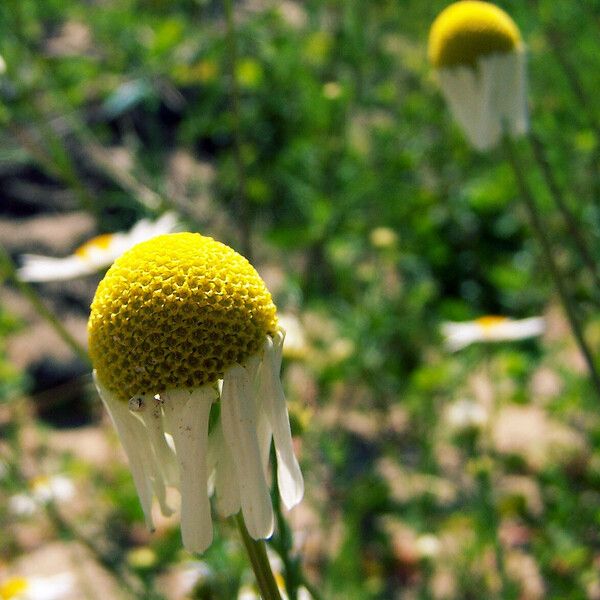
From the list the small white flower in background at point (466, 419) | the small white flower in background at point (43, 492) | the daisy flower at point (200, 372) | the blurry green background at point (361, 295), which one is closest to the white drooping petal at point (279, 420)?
the daisy flower at point (200, 372)

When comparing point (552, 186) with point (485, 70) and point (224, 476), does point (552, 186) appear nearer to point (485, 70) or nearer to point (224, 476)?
point (485, 70)

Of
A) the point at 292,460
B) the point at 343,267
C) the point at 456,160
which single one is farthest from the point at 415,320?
the point at 292,460

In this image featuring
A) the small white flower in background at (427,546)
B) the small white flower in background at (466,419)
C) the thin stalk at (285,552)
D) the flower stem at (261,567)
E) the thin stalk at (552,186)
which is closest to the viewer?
the flower stem at (261,567)

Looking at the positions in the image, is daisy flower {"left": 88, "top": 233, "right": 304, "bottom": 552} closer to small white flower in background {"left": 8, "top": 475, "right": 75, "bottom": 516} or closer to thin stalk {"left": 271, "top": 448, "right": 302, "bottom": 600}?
thin stalk {"left": 271, "top": 448, "right": 302, "bottom": 600}

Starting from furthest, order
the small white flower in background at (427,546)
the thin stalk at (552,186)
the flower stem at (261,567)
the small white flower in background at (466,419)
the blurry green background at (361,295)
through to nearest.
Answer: the blurry green background at (361,295) → the small white flower in background at (427,546) → the small white flower in background at (466,419) → the thin stalk at (552,186) → the flower stem at (261,567)

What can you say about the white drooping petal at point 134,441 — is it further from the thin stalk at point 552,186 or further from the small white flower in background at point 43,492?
the small white flower in background at point 43,492

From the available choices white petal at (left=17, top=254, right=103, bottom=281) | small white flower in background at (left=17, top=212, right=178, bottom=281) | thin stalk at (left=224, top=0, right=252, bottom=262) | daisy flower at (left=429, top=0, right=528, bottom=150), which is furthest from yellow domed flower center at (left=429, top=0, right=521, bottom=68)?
white petal at (left=17, top=254, right=103, bottom=281)
